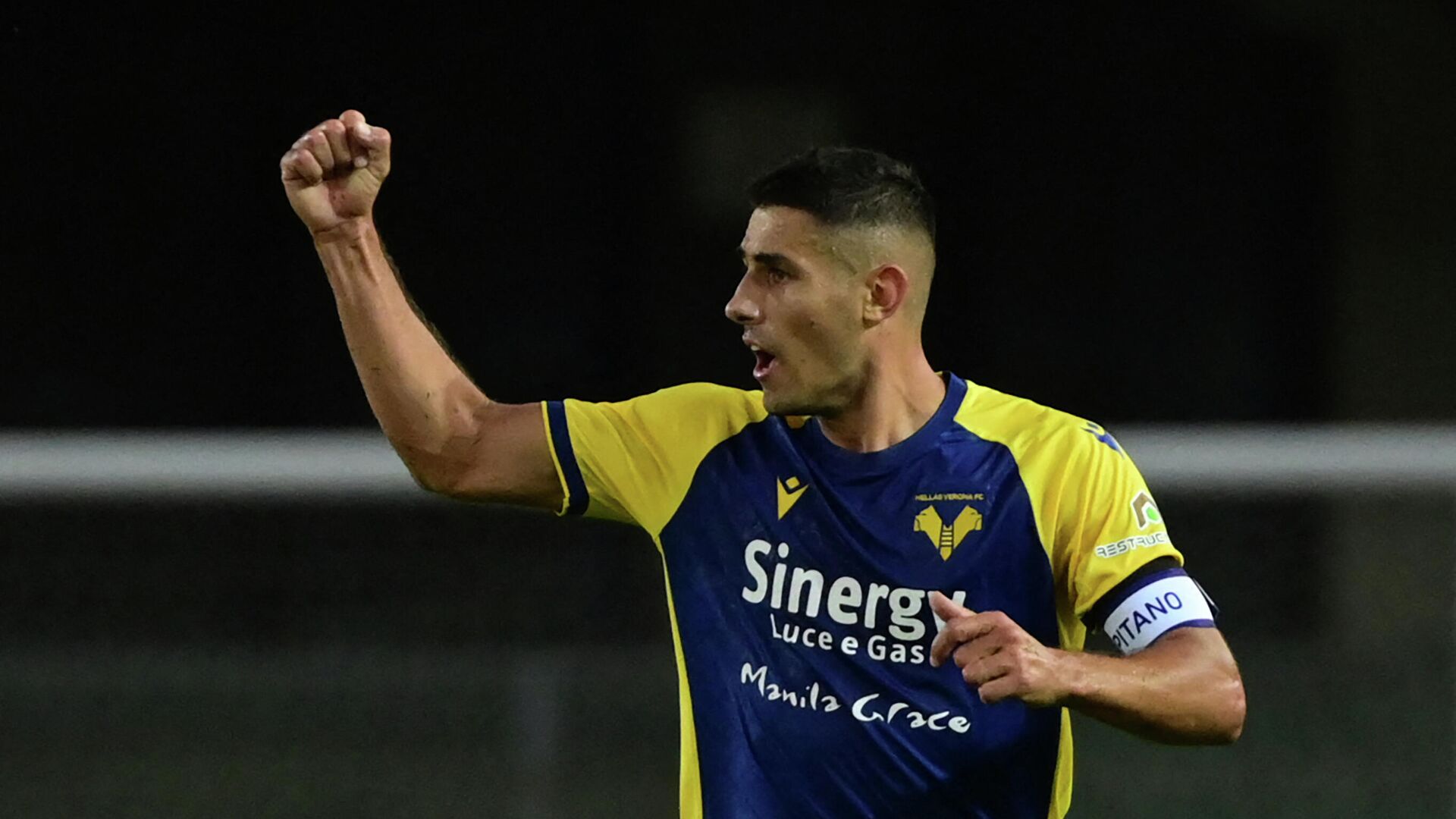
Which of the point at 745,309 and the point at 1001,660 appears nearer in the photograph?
the point at 1001,660

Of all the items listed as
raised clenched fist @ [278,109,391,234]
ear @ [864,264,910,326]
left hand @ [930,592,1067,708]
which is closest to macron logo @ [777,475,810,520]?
ear @ [864,264,910,326]

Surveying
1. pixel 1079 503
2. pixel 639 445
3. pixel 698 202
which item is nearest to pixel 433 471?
pixel 639 445

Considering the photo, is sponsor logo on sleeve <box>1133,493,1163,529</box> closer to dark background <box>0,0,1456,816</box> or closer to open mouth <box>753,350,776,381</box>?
open mouth <box>753,350,776,381</box>

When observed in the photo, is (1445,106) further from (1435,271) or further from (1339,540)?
(1339,540)

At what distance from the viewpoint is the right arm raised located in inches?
89.8

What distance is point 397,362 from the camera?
231 cm

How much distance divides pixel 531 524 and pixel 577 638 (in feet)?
1.62

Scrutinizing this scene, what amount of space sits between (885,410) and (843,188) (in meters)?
0.31

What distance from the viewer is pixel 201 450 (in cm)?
451

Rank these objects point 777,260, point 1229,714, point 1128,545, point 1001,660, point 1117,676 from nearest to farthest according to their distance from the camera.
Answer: point 1001,660 < point 1117,676 < point 1229,714 < point 1128,545 < point 777,260

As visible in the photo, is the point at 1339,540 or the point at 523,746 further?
the point at 1339,540

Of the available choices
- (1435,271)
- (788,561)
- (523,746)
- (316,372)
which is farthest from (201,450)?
(1435,271)

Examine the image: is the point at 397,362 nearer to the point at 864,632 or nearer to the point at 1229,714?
the point at 864,632

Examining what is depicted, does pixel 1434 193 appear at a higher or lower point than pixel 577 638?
higher
